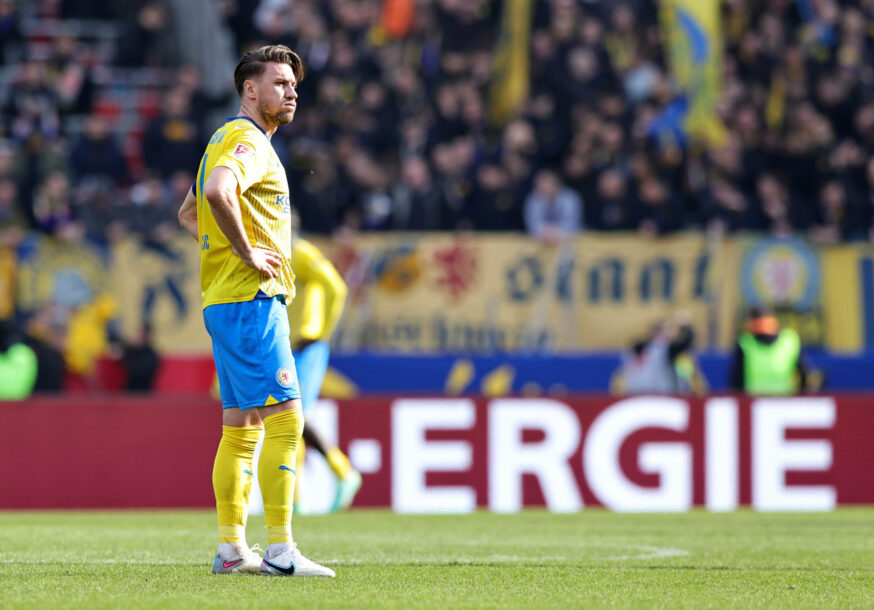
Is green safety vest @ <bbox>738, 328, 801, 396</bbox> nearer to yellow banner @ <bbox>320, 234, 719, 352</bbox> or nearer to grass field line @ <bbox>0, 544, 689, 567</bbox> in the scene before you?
yellow banner @ <bbox>320, 234, 719, 352</bbox>

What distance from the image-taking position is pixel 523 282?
15.9 m

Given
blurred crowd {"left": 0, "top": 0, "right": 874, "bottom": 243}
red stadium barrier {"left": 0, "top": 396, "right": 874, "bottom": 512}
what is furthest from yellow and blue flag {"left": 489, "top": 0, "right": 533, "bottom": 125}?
red stadium barrier {"left": 0, "top": 396, "right": 874, "bottom": 512}

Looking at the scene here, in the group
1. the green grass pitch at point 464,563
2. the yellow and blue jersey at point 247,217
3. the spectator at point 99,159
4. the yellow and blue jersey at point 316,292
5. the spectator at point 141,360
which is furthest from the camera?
Answer: the spectator at point 99,159

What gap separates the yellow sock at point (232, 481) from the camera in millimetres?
6344

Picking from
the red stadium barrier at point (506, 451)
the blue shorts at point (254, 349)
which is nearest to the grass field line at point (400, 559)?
the blue shorts at point (254, 349)

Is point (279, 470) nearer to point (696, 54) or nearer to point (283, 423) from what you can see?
point (283, 423)

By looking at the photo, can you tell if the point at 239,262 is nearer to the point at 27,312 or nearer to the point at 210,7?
the point at 27,312

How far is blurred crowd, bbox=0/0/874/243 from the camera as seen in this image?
53.8 ft

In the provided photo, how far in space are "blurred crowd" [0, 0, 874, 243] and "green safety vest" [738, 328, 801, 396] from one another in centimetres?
187

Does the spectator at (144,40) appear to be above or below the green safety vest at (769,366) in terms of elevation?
above

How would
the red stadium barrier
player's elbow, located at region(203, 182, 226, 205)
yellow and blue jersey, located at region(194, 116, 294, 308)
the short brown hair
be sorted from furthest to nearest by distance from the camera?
the red stadium barrier, the short brown hair, yellow and blue jersey, located at region(194, 116, 294, 308), player's elbow, located at region(203, 182, 226, 205)

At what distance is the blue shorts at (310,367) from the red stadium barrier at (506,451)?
2079mm

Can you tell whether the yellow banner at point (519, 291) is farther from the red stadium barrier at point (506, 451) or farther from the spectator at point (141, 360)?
the red stadium barrier at point (506, 451)

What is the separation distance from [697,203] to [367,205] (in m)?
3.62
